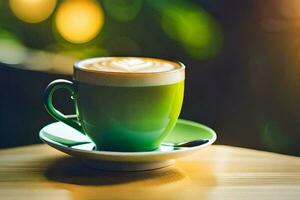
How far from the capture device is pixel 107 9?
986 mm

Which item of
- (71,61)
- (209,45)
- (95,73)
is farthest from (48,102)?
(209,45)

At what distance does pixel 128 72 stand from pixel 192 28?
0.33 metres

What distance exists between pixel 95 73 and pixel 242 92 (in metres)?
0.38

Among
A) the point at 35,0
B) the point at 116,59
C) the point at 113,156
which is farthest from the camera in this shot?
the point at 35,0

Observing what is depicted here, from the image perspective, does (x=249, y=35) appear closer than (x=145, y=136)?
No

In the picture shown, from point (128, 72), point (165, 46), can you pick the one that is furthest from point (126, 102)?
point (165, 46)

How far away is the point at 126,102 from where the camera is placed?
0.70m

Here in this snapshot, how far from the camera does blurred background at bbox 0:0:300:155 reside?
98cm

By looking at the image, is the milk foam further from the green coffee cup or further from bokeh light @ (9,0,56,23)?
bokeh light @ (9,0,56,23)

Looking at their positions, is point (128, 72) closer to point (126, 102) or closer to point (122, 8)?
point (126, 102)

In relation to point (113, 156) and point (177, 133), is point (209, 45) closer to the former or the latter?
point (177, 133)

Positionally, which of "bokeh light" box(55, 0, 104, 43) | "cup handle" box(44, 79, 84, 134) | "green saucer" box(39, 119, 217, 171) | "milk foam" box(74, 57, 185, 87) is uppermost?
"bokeh light" box(55, 0, 104, 43)

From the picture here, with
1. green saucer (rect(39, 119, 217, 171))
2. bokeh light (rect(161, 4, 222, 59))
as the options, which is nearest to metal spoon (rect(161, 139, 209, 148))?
green saucer (rect(39, 119, 217, 171))

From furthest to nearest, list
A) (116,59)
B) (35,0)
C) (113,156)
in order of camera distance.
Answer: (35,0)
(116,59)
(113,156)
